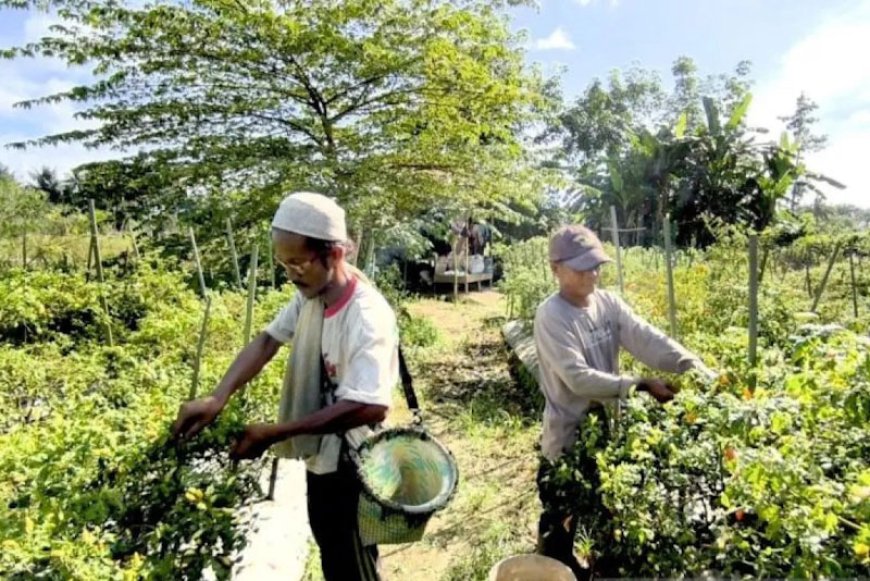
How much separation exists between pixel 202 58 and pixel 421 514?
6.75 metres

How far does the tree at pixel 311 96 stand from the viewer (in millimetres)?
6492

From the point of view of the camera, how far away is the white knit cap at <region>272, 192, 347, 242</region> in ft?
6.03

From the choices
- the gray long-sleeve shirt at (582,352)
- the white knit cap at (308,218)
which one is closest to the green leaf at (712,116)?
the gray long-sleeve shirt at (582,352)

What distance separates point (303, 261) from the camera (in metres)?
1.90

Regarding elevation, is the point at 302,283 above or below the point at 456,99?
below

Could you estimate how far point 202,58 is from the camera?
695 centimetres

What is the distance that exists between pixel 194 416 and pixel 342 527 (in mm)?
649

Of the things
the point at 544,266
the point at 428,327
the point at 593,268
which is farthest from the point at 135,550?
the point at 544,266

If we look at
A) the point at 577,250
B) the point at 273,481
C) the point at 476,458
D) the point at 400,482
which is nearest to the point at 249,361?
the point at 400,482

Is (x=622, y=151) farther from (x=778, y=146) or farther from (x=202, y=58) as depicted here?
(x=202, y=58)

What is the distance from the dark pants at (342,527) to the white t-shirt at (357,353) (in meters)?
0.06

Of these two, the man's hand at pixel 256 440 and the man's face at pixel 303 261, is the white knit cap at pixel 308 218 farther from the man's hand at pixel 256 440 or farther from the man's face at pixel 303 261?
the man's hand at pixel 256 440

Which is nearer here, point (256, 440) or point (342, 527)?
point (256, 440)

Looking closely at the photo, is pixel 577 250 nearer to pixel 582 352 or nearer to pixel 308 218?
pixel 582 352
